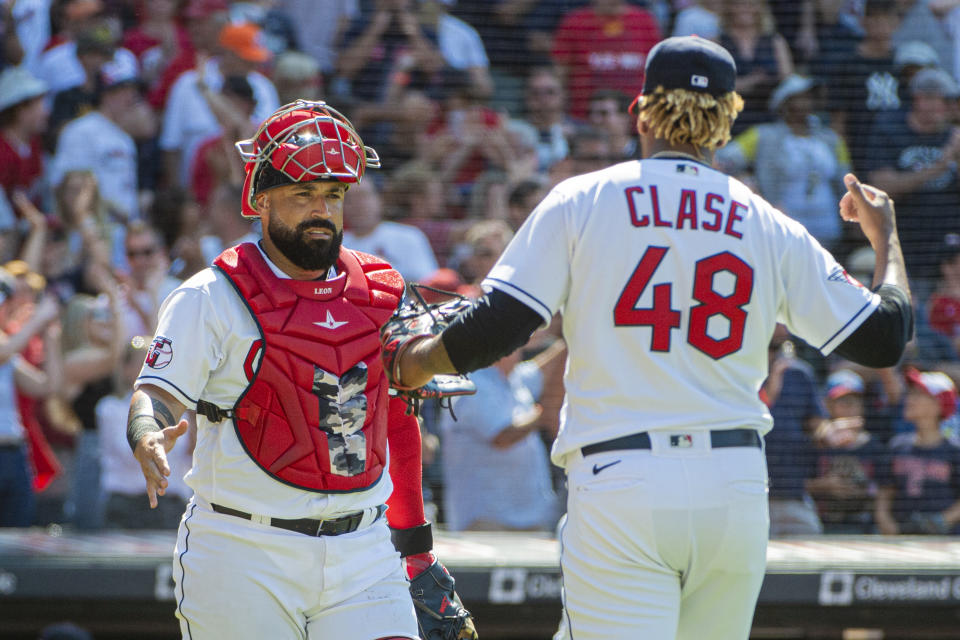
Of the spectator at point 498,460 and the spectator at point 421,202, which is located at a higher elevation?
the spectator at point 421,202

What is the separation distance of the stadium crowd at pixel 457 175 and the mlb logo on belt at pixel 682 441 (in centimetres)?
300

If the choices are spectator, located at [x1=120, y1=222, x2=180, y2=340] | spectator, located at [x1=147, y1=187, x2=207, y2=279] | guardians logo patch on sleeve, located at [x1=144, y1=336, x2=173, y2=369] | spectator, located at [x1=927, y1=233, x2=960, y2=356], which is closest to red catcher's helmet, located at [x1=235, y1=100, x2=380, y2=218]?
guardians logo patch on sleeve, located at [x1=144, y1=336, x2=173, y2=369]

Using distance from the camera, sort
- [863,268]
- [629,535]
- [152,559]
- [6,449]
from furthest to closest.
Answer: [863,268]
[6,449]
[152,559]
[629,535]

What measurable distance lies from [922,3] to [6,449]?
268 inches

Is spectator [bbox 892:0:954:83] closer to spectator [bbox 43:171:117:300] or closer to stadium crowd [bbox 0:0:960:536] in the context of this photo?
stadium crowd [bbox 0:0:960:536]

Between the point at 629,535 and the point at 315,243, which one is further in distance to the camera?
the point at 315,243

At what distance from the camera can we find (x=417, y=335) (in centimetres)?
292

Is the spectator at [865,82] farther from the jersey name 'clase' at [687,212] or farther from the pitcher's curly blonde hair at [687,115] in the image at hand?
the jersey name 'clase' at [687,212]

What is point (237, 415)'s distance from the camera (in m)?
2.93

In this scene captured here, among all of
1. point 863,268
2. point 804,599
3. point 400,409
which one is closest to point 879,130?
point 863,268

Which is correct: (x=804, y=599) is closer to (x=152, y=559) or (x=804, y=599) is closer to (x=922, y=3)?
(x=152, y=559)

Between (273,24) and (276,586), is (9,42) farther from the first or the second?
(276,586)

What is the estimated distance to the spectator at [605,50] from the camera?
343 inches

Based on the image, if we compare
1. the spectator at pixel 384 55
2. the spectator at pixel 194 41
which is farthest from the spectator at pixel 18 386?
the spectator at pixel 384 55
